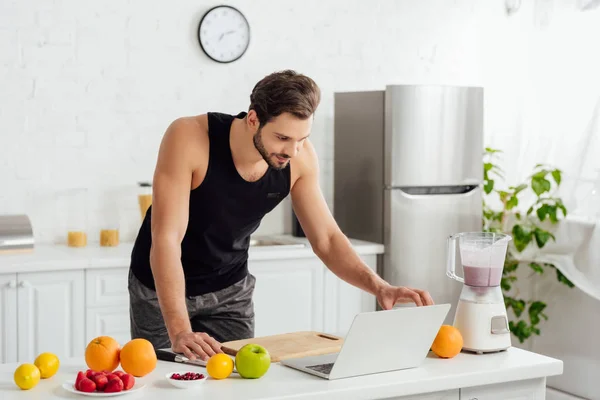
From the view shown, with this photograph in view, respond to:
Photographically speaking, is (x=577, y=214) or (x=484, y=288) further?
(x=577, y=214)

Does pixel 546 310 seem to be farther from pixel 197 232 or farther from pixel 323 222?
pixel 197 232

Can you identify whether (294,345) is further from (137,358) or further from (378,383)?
(137,358)

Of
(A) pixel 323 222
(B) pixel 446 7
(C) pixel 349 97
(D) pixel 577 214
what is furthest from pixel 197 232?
(B) pixel 446 7

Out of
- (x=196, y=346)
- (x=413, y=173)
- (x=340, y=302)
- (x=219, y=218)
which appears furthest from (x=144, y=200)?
(x=196, y=346)

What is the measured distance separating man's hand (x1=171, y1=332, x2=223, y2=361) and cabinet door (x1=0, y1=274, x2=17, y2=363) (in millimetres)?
1611

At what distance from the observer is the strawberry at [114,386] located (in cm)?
193

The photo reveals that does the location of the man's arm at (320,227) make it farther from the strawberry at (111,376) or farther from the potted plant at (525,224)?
the potted plant at (525,224)

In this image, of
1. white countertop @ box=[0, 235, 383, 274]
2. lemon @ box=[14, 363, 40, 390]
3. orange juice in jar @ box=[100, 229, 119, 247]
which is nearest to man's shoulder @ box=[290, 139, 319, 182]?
lemon @ box=[14, 363, 40, 390]

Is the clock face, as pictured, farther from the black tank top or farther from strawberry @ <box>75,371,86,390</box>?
strawberry @ <box>75,371,86,390</box>

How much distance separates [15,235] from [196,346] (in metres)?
1.93

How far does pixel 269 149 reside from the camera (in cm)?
253

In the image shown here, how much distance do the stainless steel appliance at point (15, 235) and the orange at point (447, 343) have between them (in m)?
2.17

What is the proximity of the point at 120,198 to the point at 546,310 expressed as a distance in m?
2.28

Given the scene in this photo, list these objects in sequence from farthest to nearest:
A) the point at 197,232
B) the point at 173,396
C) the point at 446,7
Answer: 1. the point at 446,7
2. the point at 197,232
3. the point at 173,396
